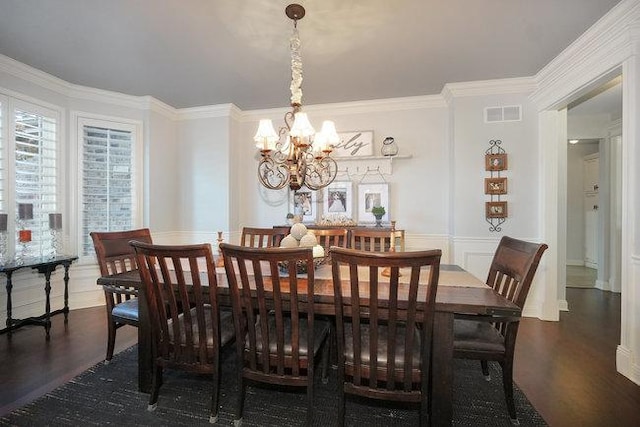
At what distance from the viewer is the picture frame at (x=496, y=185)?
11.1 ft

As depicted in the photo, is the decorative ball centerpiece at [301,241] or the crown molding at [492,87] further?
the crown molding at [492,87]

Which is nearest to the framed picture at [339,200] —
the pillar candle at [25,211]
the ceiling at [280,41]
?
the ceiling at [280,41]

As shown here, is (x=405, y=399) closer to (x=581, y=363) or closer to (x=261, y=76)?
(x=581, y=363)

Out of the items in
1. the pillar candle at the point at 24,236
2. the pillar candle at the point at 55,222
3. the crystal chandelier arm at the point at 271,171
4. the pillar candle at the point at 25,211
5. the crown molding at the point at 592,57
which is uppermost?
the crown molding at the point at 592,57

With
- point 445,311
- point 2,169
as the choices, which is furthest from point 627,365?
point 2,169

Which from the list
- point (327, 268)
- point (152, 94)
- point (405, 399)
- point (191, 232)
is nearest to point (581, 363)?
point (405, 399)

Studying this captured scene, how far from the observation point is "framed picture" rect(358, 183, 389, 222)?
12.9 ft

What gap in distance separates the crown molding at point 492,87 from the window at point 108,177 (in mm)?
4072

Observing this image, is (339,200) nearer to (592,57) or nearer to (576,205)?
(592,57)

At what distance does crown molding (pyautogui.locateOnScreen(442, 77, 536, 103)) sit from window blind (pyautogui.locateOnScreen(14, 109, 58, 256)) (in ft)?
15.2

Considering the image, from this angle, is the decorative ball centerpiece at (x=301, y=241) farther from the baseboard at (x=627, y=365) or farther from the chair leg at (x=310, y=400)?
the baseboard at (x=627, y=365)

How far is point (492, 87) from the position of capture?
3406 millimetres

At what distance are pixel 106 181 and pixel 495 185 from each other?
4753 mm

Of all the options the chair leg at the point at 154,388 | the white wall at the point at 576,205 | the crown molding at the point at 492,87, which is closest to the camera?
the chair leg at the point at 154,388
